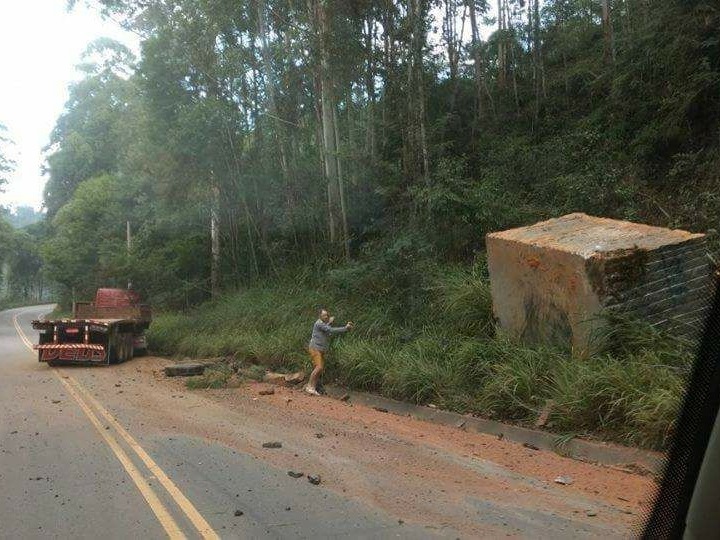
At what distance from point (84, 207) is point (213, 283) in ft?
69.4

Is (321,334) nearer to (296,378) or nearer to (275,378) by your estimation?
(296,378)

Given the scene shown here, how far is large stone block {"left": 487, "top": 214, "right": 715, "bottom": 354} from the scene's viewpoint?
9219mm

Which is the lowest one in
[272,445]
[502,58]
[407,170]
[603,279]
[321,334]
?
[272,445]

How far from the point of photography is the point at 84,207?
4294cm

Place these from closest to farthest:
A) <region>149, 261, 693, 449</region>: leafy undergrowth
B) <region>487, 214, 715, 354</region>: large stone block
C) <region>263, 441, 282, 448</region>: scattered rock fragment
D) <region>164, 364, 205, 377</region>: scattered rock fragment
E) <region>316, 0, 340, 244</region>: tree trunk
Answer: <region>149, 261, 693, 449</region>: leafy undergrowth, <region>263, 441, 282, 448</region>: scattered rock fragment, <region>487, 214, 715, 354</region>: large stone block, <region>164, 364, 205, 377</region>: scattered rock fragment, <region>316, 0, 340, 244</region>: tree trunk

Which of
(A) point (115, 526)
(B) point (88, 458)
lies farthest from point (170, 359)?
(A) point (115, 526)

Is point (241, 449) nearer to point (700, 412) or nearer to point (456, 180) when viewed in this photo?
point (700, 412)

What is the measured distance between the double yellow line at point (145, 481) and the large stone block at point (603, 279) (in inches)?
225

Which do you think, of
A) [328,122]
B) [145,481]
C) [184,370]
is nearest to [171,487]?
[145,481]

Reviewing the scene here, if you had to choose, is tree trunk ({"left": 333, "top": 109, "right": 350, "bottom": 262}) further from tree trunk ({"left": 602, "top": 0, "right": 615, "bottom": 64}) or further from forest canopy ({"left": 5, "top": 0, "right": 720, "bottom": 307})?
tree trunk ({"left": 602, "top": 0, "right": 615, "bottom": 64})

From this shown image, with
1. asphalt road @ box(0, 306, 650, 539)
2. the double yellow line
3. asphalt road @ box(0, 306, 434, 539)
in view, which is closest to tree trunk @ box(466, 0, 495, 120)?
asphalt road @ box(0, 306, 650, 539)

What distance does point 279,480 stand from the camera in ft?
21.7

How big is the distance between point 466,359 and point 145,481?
214 inches

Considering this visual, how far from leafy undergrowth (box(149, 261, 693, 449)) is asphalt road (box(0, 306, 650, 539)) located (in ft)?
2.32
